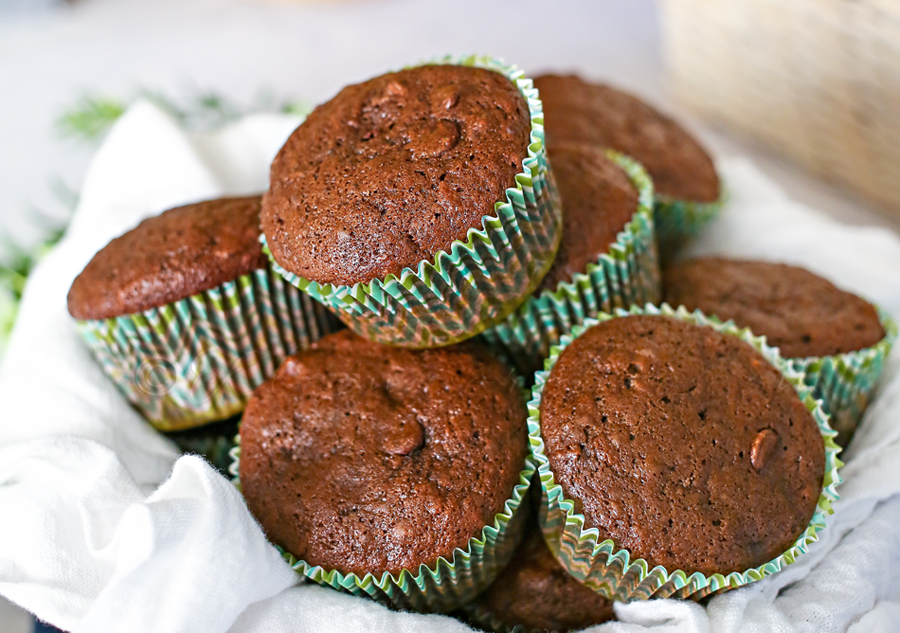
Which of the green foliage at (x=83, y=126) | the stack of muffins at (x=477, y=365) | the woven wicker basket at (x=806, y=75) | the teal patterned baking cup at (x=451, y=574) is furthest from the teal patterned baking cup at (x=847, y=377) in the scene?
the green foliage at (x=83, y=126)

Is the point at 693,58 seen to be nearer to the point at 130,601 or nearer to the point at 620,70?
the point at 620,70

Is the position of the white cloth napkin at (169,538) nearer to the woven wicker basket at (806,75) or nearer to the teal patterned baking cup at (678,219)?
the teal patterned baking cup at (678,219)

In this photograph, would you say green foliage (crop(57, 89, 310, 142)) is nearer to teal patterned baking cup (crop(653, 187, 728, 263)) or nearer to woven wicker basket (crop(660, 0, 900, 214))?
teal patterned baking cup (crop(653, 187, 728, 263))

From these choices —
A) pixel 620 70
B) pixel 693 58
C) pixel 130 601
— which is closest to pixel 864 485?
pixel 130 601

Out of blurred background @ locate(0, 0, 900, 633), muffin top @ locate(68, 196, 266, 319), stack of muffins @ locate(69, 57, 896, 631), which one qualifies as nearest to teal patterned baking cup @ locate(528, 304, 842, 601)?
stack of muffins @ locate(69, 57, 896, 631)

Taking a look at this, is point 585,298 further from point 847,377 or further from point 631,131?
point 631,131

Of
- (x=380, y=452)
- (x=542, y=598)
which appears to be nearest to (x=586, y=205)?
(x=380, y=452)
